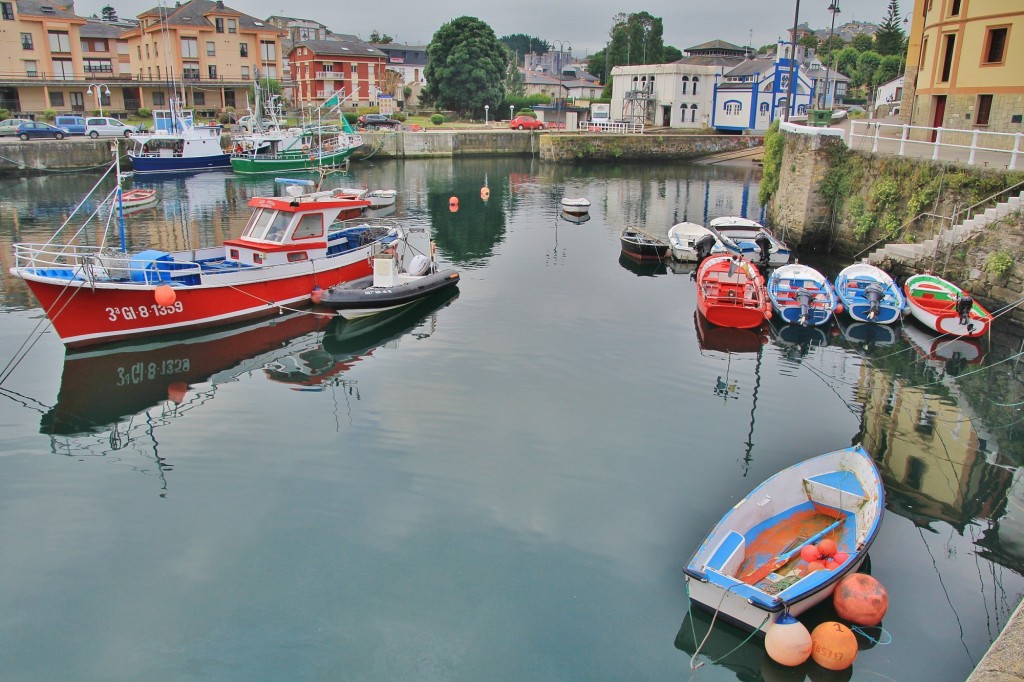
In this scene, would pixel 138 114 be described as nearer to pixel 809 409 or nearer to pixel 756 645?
pixel 809 409

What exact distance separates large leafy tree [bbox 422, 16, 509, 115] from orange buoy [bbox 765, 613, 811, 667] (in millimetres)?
76862

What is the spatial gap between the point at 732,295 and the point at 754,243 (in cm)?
766

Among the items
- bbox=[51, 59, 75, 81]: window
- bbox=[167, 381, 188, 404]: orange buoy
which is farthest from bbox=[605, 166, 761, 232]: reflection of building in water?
bbox=[51, 59, 75, 81]: window

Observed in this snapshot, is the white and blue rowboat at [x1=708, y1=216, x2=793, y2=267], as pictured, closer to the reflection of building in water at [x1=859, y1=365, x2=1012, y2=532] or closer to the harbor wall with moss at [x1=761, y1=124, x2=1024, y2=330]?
the harbor wall with moss at [x1=761, y1=124, x2=1024, y2=330]

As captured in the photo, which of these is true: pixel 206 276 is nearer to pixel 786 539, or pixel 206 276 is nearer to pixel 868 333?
pixel 786 539

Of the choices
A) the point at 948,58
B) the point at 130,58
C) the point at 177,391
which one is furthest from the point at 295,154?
the point at 177,391

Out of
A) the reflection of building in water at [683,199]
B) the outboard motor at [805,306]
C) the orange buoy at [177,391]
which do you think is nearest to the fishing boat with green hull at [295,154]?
the reflection of building in water at [683,199]

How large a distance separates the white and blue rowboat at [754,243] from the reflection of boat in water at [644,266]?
2.41 m

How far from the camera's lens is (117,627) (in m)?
9.45

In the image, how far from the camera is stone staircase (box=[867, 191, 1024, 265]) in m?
20.5

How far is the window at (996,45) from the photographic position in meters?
28.2

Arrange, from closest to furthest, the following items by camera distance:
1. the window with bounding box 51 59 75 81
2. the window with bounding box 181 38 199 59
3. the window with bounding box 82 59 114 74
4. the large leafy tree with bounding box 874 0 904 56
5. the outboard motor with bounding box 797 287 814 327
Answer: the outboard motor with bounding box 797 287 814 327, the window with bounding box 51 59 75 81, the window with bounding box 181 38 199 59, the window with bounding box 82 59 114 74, the large leafy tree with bounding box 874 0 904 56

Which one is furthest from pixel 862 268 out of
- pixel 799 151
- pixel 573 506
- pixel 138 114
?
A: pixel 138 114

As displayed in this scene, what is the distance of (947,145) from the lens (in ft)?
73.4
